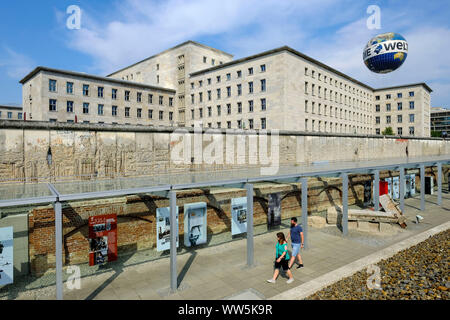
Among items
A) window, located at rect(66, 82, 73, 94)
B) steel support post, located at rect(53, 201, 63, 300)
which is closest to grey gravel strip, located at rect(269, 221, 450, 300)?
steel support post, located at rect(53, 201, 63, 300)

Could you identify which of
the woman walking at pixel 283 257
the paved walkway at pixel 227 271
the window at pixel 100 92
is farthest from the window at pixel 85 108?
the woman walking at pixel 283 257

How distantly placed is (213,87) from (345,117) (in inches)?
1221

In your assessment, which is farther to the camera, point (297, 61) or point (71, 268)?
point (297, 61)

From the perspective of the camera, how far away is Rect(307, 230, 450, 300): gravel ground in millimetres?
6408

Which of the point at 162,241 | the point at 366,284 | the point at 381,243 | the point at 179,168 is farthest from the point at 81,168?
the point at 381,243

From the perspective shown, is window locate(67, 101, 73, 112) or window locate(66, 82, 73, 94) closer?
window locate(66, 82, 73, 94)

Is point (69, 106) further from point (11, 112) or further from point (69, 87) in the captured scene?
point (11, 112)

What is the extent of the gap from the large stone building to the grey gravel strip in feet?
113

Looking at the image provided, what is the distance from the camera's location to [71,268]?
8.91 m

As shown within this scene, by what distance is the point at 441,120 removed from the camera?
136m

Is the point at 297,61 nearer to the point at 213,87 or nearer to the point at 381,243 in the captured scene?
the point at 213,87

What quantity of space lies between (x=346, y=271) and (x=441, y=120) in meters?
166

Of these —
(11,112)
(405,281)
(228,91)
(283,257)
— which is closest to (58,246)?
(283,257)

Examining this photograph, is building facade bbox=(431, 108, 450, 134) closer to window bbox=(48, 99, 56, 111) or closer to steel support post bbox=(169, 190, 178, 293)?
window bbox=(48, 99, 56, 111)
